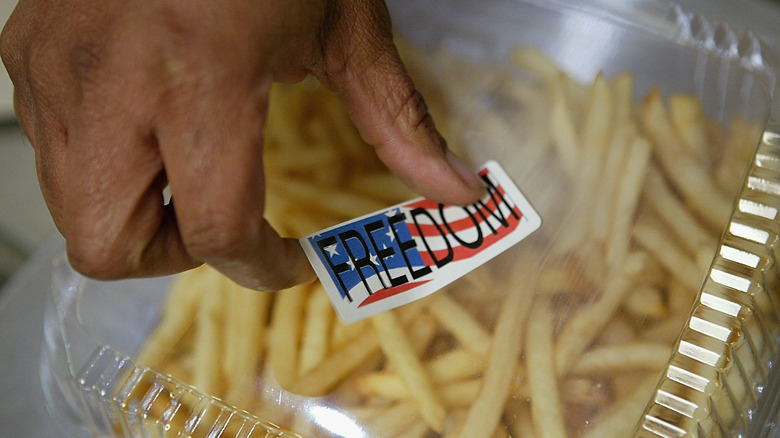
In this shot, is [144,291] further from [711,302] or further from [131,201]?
[711,302]

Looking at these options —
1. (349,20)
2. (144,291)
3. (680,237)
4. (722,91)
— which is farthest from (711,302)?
(144,291)

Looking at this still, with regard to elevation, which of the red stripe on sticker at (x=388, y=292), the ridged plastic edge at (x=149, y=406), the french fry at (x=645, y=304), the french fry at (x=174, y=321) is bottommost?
the ridged plastic edge at (x=149, y=406)

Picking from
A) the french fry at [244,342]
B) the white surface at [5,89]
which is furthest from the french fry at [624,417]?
the white surface at [5,89]

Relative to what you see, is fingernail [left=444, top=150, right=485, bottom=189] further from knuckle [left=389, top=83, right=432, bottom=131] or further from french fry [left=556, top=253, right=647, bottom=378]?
french fry [left=556, top=253, right=647, bottom=378]

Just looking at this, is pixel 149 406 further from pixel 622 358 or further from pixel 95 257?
pixel 622 358

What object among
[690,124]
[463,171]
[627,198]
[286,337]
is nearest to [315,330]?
[286,337]

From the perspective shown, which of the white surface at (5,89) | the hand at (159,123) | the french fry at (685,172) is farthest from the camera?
the white surface at (5,89)

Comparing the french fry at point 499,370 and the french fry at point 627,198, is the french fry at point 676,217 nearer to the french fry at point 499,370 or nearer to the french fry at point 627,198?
the french fry at point 627,198
